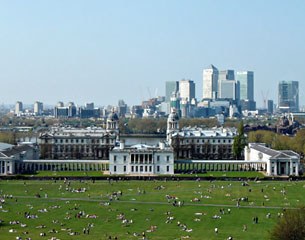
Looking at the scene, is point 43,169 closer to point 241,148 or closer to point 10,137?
point 241,148

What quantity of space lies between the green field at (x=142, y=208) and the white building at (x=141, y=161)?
41.4 ft

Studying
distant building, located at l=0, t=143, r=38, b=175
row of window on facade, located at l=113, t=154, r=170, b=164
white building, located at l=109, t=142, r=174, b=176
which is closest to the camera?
distant building, located at l=0, t=143, r=38, b=175

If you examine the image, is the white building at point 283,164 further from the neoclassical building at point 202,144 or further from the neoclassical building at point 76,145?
the neoclassical building at point 76,145

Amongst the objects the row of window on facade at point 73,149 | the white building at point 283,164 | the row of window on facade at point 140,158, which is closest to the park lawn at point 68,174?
the row of window on facade at point 140,158

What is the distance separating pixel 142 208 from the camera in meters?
65.5

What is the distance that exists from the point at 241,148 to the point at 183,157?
11662 millimetres

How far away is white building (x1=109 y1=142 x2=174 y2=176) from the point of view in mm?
100312

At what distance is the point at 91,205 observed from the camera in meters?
67.2

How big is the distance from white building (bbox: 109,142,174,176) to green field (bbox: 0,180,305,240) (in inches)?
497

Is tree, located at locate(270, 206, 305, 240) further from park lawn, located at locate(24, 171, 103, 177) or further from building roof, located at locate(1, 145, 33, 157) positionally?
building roof, located at locate(1, 145, 33, 157)

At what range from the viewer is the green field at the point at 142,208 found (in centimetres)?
5416

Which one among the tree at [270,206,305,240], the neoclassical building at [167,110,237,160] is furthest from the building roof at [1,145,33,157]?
the tree at [270,206,305,240]

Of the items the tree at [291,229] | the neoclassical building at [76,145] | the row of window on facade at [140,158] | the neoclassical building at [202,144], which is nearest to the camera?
the tree at [291,229]

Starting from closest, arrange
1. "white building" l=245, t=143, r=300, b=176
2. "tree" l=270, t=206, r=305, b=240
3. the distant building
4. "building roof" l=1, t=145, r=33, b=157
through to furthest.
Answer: "tree" l=270, t=206, r=305, b=240 < "white building" l=245, t=143, r=300, b=176 < the distant building < "building roof" l=1, t=145, r=33, b=157
